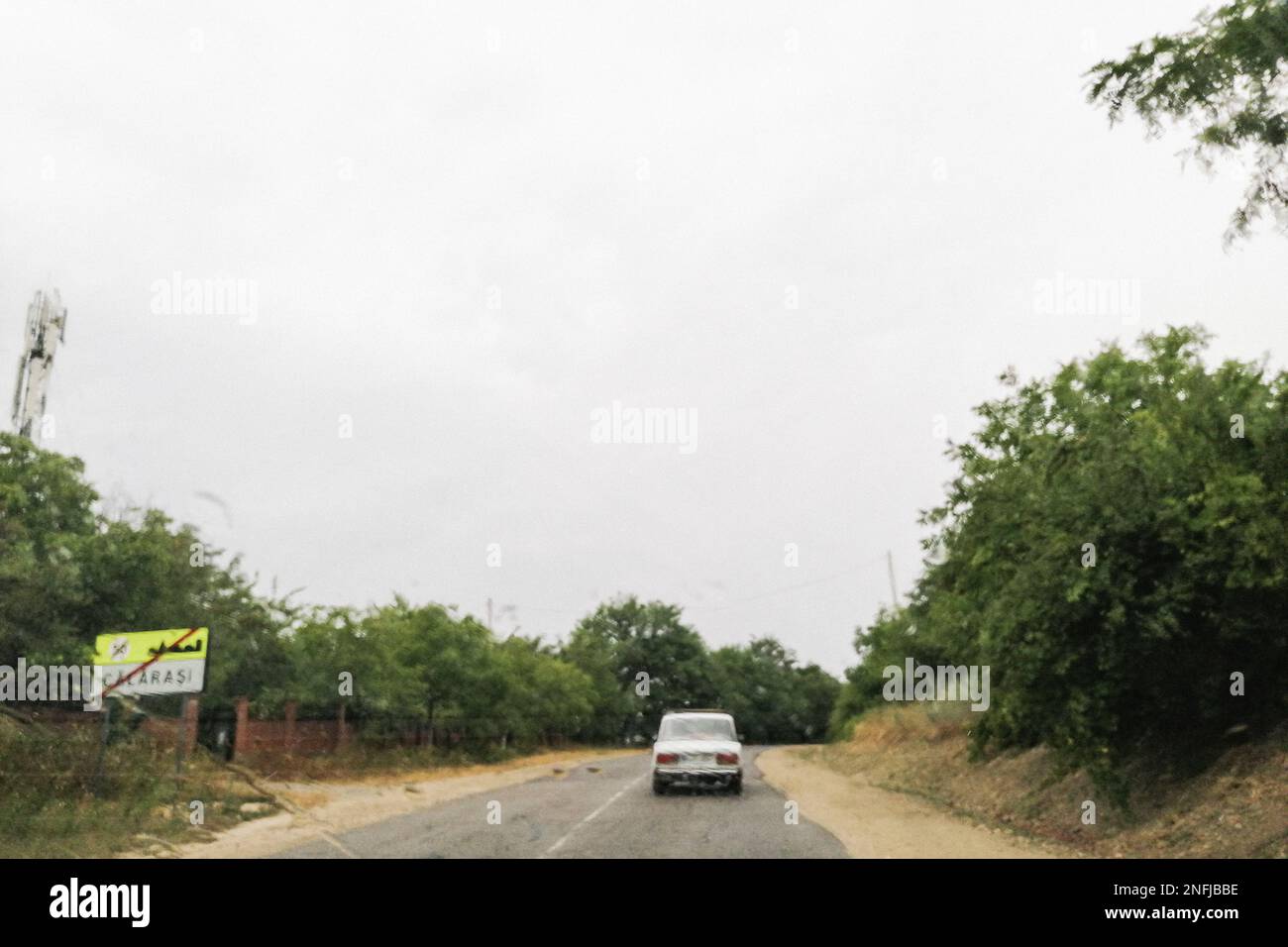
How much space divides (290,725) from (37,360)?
1535 cm

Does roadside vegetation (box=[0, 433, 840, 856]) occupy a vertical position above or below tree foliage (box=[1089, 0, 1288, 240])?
below

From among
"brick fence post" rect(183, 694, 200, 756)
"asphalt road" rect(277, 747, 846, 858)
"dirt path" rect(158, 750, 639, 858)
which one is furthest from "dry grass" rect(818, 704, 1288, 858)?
"brick fence post" rect(183, 694, 200, 756)

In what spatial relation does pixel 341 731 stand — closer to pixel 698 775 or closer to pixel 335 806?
pixel 335 806

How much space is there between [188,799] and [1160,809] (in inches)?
570

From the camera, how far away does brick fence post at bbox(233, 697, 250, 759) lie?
25.8 meters

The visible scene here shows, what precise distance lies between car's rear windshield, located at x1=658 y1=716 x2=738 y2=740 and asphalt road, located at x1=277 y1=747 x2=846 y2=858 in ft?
4.08

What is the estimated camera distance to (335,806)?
20188mm

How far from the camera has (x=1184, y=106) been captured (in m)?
10.6

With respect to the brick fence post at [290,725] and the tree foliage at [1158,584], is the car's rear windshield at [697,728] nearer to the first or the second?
the tree foliage at [1158,584]

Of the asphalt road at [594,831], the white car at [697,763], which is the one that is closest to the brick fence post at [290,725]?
the asphalt road at [594,831]

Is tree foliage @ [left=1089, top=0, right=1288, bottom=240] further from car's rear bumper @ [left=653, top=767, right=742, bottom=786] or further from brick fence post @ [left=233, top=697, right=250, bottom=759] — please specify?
brick fence post @ [left=233, top=697, right=250, bottom=759]

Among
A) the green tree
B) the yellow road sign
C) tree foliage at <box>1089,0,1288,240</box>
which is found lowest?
the green tree
